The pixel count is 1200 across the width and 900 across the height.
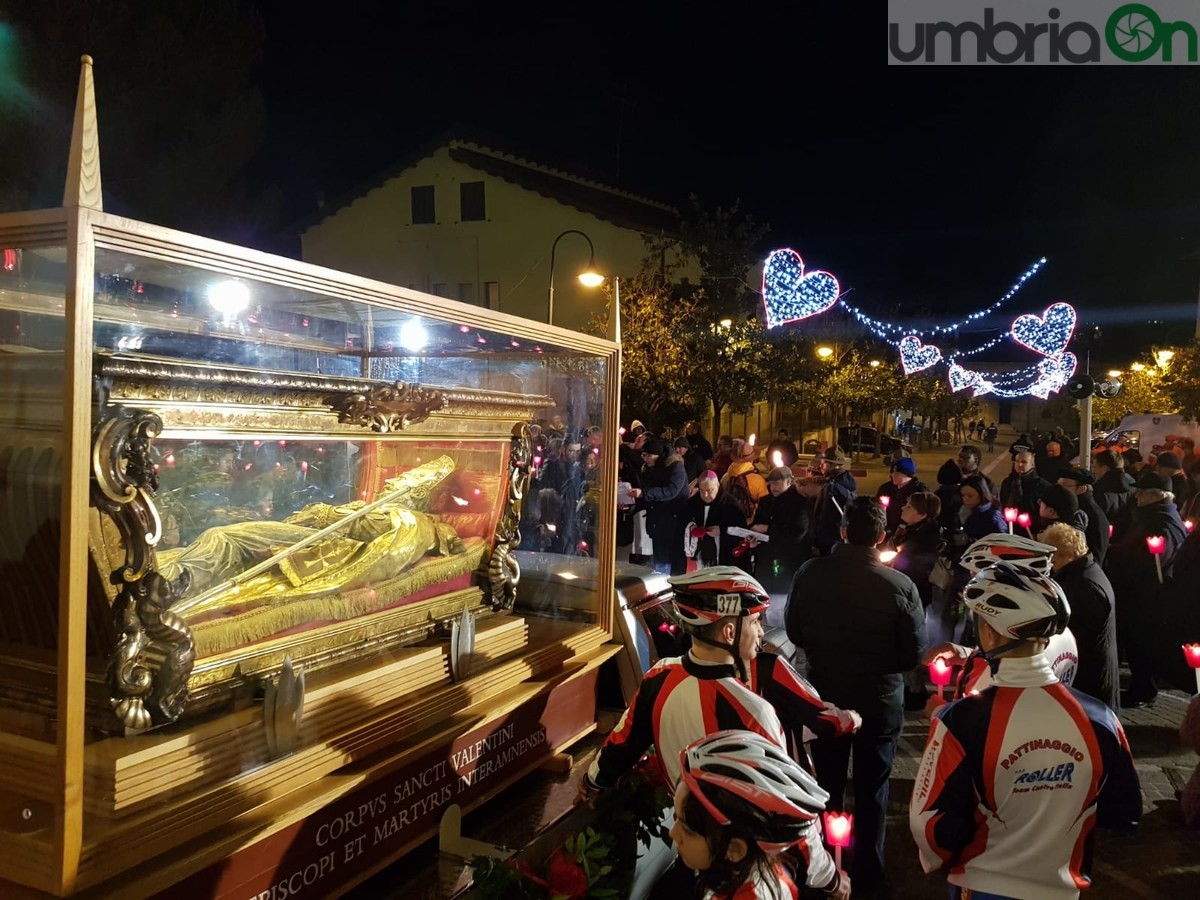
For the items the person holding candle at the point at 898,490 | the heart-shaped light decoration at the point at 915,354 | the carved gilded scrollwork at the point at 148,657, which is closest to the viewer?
the carved gilded scrollwork at the point at 148,657

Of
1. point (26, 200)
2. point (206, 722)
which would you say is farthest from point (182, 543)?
point (26, 200)

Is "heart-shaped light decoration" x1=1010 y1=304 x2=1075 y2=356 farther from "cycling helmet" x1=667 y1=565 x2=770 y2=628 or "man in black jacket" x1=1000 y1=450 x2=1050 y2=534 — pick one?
"cycling helmet" x1=667 y1=565 x2=770 y2=628

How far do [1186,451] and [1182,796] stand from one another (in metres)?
Answer: 9.16

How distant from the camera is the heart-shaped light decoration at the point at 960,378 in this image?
19.1 metres

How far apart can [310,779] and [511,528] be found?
2.07 m

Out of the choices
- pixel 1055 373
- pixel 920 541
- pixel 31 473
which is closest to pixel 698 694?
pixel 31 473

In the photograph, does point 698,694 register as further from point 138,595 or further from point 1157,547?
point 1157,547

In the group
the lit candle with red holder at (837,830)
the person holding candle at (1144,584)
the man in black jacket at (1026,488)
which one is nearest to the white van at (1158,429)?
the man in black jacket at (1026,488)

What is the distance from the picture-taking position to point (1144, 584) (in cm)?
682

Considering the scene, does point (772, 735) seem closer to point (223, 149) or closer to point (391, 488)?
point (391, 488)

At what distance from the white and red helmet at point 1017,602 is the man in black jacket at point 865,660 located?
123 centimetres

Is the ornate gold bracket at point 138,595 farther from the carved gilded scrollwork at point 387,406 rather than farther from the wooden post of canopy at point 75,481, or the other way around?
the carved gilded scrollwork at point 387,406

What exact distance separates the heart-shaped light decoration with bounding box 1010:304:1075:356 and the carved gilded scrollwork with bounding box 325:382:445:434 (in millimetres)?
12097

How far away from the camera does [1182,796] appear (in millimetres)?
4777
